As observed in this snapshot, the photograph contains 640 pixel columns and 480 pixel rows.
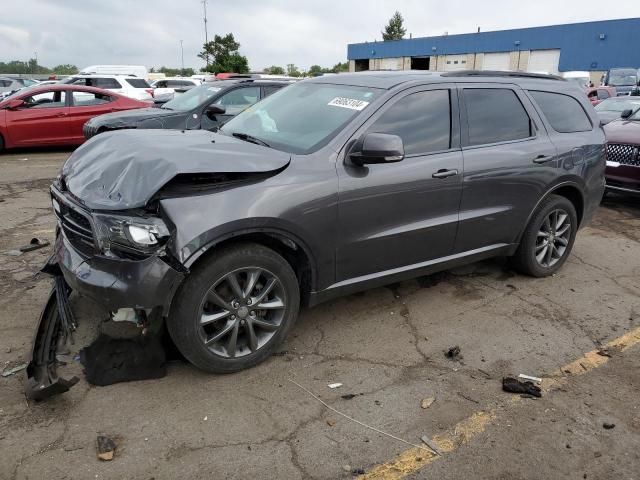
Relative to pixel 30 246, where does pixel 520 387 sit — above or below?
below

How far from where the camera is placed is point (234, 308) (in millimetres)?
3191

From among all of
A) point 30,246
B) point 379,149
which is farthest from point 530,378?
point 30,246

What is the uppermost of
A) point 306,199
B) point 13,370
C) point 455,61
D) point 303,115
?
point 455,61

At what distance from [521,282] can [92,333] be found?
148 inches

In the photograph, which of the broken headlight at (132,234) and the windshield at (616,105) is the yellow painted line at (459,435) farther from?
the windshield at (616,105)

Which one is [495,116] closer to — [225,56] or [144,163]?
[144,163]

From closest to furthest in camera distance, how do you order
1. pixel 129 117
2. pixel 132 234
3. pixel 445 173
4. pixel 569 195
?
pixel 132 234, pixel 445 173, pixel 569 195, pixel 129 117

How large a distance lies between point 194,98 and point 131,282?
7.46 metres

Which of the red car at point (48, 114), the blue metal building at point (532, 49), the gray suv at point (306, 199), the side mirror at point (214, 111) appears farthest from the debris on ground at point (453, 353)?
the blue metal building at point (532, 49)

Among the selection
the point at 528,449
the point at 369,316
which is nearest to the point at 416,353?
the point at 369,316

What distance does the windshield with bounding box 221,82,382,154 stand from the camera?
368 centimetres

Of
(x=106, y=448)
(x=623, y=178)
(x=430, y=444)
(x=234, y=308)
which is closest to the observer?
(x=106, y=448)

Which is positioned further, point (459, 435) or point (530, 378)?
point (530, 378)

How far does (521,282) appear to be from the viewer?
5020 millimetres
